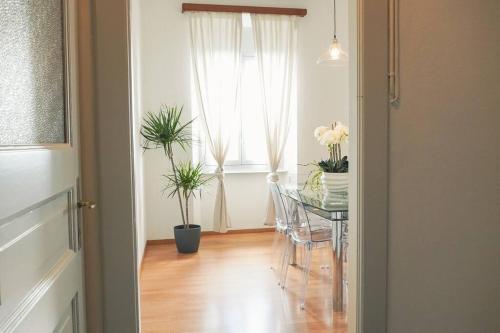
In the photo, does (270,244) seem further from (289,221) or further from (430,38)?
(430,38)

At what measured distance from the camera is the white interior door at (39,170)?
2.60 feet

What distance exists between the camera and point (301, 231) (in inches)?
132

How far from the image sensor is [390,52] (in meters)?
1.62

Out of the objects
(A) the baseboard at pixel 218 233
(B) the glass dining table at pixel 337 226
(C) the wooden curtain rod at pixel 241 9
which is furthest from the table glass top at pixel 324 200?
(C) the wooden curtain rod at pixel 241 9

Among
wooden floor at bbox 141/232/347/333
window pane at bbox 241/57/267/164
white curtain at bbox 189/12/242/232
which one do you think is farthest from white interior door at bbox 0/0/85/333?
window pane at bbox 241/57/267/164

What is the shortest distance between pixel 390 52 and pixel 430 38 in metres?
0.17

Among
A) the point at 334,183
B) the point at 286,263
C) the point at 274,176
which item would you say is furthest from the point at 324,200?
the point at 274,176

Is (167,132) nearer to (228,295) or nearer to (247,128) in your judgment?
(247,128)

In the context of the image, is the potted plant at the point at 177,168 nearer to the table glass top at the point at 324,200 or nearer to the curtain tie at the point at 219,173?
the curtain tie at the point at 219,173

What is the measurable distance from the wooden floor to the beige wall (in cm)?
106

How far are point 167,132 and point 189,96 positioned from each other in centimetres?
77

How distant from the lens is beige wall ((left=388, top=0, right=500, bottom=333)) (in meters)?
1.60

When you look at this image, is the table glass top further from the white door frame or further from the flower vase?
the white door frame

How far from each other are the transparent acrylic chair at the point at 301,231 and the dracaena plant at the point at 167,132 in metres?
1.38
